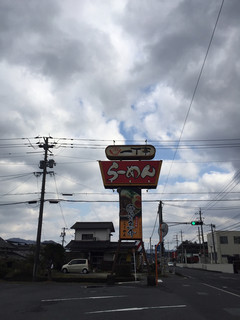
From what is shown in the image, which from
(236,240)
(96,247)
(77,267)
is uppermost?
(236,240)

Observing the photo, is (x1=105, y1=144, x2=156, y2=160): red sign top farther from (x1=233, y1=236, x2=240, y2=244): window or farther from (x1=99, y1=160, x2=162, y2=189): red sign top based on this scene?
(x1=233, y1=236, x2=240, y2=244): window

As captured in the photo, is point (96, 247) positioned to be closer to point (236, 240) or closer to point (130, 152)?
point (130, 152)

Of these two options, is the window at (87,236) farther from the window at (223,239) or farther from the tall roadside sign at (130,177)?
the window at (223,239)

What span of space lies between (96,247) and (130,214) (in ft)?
54.2

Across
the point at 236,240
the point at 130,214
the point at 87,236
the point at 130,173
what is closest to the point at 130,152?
the point at 130,173

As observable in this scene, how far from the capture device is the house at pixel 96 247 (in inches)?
1379

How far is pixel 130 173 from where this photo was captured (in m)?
21.5

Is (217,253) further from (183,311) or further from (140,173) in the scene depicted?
(183,311)

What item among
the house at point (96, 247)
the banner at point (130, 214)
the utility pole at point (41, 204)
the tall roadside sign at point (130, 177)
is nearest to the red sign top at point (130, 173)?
the tall roadside sign at point (130, 177)

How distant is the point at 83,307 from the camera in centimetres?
Answer: 921

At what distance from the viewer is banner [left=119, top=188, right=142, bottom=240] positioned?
19953 mm

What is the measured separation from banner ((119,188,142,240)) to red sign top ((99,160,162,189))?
62 cm

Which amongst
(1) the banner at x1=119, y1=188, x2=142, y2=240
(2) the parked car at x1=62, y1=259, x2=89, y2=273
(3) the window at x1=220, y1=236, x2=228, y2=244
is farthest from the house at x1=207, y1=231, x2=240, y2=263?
(1) the banner at x1=119, y1=188, x2=142, y2=240

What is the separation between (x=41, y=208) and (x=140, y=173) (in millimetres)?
8730
